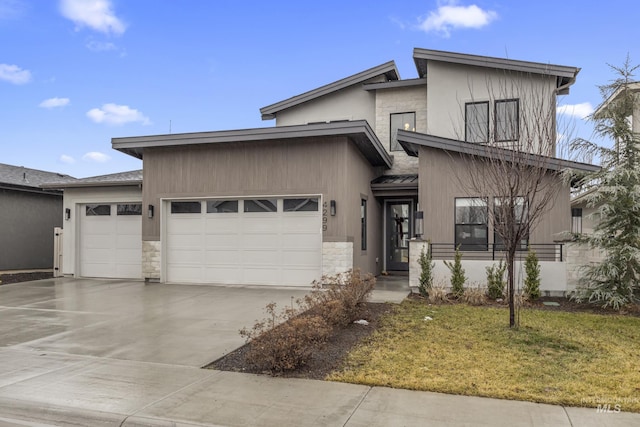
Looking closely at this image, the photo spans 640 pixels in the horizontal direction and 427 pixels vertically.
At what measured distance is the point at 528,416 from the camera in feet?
13.1

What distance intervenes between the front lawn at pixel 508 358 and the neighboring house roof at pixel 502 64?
8.80m

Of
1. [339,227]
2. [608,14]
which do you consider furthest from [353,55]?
[339,227]

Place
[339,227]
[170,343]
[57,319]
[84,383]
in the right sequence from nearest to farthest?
[84,383] < [170,343] < [57,319] < [339,227]

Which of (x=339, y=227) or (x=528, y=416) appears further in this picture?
(x=339, y=227)

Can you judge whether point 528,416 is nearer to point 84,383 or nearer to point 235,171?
point 84,383

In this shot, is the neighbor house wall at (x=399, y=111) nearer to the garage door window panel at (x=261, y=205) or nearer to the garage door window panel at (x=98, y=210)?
the garage door window panel at (x=261, y=205)

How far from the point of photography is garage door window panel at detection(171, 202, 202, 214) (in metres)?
13.5

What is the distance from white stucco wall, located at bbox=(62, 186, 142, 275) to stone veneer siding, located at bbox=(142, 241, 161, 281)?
2.17 m

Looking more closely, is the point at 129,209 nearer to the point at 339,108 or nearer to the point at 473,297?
the point at 339,108

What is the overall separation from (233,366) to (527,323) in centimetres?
535

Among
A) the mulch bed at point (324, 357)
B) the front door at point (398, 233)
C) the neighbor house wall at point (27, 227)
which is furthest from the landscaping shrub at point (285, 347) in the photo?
the neighbor house wall at point (27, 227)

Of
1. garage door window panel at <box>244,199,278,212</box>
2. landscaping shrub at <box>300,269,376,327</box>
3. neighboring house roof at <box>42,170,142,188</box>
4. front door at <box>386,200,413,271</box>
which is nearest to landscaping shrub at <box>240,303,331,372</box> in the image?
landscaping shrub at <box>300,269,376,327</box>

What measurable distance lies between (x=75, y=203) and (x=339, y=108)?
10.6 m

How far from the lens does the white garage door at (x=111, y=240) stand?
14664 millimetres
